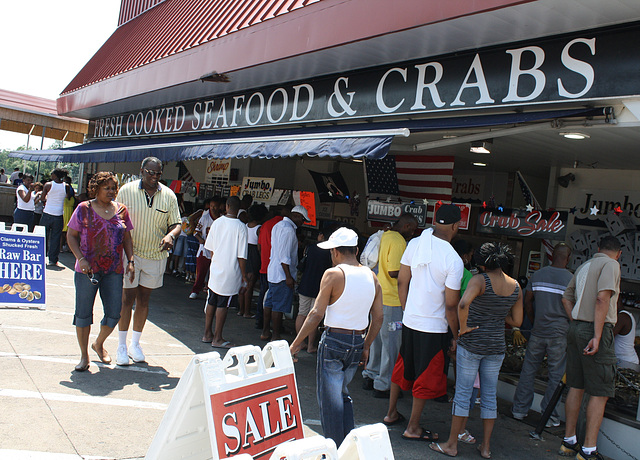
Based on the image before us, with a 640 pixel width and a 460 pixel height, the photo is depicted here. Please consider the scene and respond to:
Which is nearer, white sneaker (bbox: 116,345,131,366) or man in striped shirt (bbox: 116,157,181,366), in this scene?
white sneaker (bbox: 116,345,131,366)

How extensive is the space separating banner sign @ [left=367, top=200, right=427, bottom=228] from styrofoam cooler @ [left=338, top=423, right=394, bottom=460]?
16.5 feet

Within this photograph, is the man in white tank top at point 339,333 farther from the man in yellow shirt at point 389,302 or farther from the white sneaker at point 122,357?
the white sneaker at point 122,357

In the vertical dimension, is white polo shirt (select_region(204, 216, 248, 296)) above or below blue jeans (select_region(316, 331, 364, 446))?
above

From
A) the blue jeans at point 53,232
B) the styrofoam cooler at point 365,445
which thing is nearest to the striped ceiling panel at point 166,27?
the blue jeans at point 53,232

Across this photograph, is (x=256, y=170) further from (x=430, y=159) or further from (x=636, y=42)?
(x=636, y=42)

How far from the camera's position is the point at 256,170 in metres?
13.3

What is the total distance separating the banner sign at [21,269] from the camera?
24.6ft

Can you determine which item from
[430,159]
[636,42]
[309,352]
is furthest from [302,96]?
[636,42]

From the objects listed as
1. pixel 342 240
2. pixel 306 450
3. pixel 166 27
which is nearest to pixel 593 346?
pixel 342 240

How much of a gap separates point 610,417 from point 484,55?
3.61 m

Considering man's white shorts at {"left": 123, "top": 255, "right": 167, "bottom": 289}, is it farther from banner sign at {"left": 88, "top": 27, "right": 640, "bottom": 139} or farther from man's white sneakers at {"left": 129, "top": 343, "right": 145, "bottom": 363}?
banner sign at {"left": 88, "top": 27, "right": 640, "bottom": 139}

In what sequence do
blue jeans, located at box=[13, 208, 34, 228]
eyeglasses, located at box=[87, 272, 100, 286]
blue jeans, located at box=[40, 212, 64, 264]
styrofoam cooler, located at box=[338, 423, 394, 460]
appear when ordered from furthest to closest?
blue jeans, located at box=[13, 208, 34, 228]
blue jeans, located at box=[40, 212, 64, 264]
eyeglasses, located at box=[87, 272, 100, 286]
styrofoam cooler, located at box=[338, 423, 394, 460]

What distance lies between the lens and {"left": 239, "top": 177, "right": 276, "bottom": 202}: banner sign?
34.4 ft

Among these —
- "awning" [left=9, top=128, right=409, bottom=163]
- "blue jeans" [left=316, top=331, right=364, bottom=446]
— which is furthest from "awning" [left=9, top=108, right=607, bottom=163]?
"blue jeans" [left=316, top=331, right=364, bottom=446]
